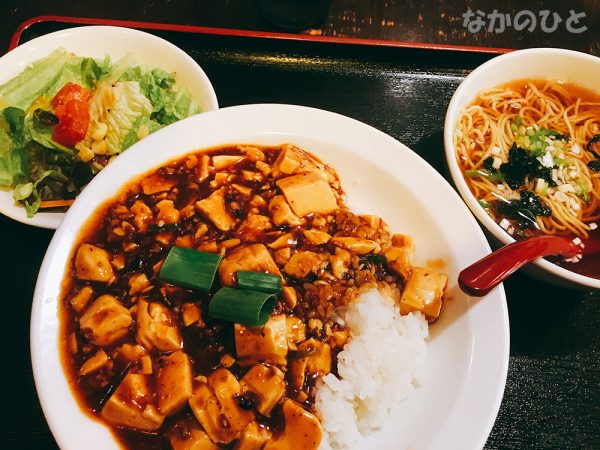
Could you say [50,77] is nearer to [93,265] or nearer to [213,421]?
[93,265]

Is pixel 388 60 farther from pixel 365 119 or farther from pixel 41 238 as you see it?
pixel 41 238

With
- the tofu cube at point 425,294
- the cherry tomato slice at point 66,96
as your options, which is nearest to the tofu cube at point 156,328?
the tofu cube at point 425,294

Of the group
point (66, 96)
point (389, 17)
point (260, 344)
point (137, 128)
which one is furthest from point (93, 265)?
point (389, 17)

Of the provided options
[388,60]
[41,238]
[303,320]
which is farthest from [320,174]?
[41,238]

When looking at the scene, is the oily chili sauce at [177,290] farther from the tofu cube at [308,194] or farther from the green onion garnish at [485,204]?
the green onion garnish at [485,204]

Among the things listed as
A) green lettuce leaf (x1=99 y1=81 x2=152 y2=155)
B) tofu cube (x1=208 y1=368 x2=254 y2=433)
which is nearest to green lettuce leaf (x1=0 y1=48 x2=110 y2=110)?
green lettuce leaf (x1=99 y1=81 x2=152 y2=155)
